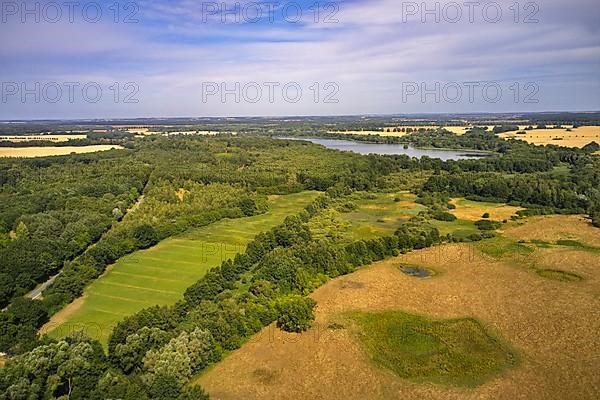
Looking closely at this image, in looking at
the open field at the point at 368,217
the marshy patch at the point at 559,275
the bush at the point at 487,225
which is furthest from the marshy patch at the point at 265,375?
the bush at the point at 487,225

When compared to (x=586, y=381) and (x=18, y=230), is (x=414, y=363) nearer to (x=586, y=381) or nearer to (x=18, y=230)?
(x=586, y=381)

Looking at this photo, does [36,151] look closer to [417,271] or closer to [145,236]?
[145,236]

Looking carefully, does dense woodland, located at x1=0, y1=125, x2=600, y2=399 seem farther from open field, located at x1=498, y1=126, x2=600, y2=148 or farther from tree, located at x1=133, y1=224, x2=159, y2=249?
open field, located at x1=498, y1=126, x2=600, y2=148

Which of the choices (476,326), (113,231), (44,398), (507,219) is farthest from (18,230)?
(507,219)

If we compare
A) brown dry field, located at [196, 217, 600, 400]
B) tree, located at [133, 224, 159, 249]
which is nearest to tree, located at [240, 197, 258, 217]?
tree, located at [133, 224, 159, 249]

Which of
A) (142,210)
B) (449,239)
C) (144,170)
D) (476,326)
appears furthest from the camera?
(144,170)
